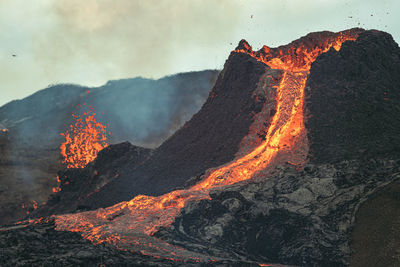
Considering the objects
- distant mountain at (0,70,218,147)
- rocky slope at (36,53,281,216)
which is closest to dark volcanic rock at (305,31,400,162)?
rocky slope at (36,53,281,216)

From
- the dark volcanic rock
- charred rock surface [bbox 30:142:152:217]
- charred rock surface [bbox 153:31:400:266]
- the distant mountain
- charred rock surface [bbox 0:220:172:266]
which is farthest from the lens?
the distant mountain

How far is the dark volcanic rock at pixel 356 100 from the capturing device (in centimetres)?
2295

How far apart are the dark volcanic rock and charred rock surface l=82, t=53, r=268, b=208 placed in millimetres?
5748

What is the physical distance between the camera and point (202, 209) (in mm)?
21938

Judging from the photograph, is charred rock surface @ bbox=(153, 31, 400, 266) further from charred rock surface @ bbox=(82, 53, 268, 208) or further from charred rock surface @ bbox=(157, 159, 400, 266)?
charred rock surface @ bbox=(82, 53, 268, 208)

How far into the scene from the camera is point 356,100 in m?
26.1

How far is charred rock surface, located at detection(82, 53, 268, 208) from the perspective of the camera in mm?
29969

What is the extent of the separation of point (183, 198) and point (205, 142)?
913 centimetres

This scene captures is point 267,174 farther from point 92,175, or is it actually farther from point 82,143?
point 82,143

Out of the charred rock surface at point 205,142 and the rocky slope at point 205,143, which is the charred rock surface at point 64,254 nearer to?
the rocky slope at point 205,143

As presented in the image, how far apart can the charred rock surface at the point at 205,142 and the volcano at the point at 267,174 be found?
14cm

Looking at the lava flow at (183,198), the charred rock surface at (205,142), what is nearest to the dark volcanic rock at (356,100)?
the lava flow at (183,198)

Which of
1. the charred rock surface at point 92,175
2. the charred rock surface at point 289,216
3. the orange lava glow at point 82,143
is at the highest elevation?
the orange lava glow at point 82,143

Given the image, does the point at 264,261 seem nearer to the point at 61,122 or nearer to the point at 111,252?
the point at 111,252
